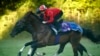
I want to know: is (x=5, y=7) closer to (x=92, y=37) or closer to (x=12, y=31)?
(x=12, y=31)

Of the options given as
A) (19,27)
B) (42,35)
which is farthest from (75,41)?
(19,27)

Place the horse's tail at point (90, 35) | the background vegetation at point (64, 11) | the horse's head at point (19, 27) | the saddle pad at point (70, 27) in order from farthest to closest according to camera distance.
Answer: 1. the background vegetation at point (64, 11)
2. the horse's tail at point (90, 35)
3. the saddle pad at point (70, 27)
4. the horse's head at point (19, 27)

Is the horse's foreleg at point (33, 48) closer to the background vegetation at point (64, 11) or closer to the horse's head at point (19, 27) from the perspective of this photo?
the horse's head at point (19, 27)

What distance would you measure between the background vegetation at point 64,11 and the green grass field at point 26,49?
7.3 inches

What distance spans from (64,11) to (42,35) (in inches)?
25.4

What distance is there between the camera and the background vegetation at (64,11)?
4555 millimetres

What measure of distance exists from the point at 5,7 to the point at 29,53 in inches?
42.8

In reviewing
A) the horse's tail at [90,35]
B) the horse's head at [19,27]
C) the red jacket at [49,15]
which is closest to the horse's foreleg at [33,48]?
the horse's head at [19,27]

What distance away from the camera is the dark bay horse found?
13.5ft

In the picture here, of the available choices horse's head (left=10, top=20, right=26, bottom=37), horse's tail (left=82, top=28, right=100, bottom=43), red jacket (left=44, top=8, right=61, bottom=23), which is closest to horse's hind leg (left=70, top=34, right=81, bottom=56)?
horse's tail (left=82, top=28, right=100, bottom=43)

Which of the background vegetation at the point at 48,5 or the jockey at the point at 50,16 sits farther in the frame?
the background vegetation at the point at 48,5

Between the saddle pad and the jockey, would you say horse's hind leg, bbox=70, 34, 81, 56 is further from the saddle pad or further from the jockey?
the jockey

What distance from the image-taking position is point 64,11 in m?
4.59

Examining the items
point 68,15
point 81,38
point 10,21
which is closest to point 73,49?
point 81,38
